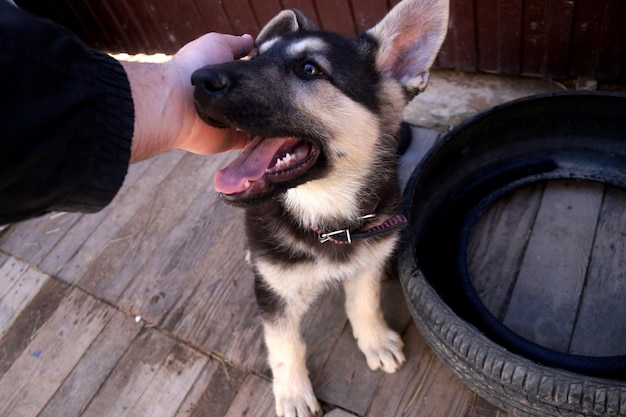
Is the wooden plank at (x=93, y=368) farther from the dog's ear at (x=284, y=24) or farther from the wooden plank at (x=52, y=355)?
the dog's ear at (x=284, y=24)

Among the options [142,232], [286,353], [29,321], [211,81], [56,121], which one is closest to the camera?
[56,121]

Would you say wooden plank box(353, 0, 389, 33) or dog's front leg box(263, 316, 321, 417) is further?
wooden plank box(353, 0, 389, 33)

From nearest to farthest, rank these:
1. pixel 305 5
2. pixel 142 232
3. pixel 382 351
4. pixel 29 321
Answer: pixel 382 351 → pixel 29 321 → pixel 142 232 → pixel 305 5

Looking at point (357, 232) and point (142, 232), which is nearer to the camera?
point (357, 232)

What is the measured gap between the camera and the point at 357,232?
2.55 meters

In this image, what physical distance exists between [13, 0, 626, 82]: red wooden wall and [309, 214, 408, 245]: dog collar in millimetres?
2090

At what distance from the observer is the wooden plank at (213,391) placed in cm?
292

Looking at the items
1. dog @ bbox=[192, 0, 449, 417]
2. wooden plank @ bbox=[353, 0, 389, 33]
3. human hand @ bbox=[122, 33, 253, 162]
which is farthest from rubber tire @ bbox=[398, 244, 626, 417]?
wooden plank @ bbox=[353, 0, 389, 33]

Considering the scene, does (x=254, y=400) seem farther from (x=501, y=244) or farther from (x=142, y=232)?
(x=501, y=244)

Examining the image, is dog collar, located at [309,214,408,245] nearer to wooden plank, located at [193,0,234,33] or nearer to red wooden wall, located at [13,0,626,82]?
red wooden wall, located at [13,0,626,82]

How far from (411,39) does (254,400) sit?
6.82ft

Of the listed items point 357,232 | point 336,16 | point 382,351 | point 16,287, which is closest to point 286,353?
point 382,351

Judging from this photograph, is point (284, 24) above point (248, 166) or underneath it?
above

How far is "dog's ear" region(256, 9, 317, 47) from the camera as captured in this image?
2.75 m
